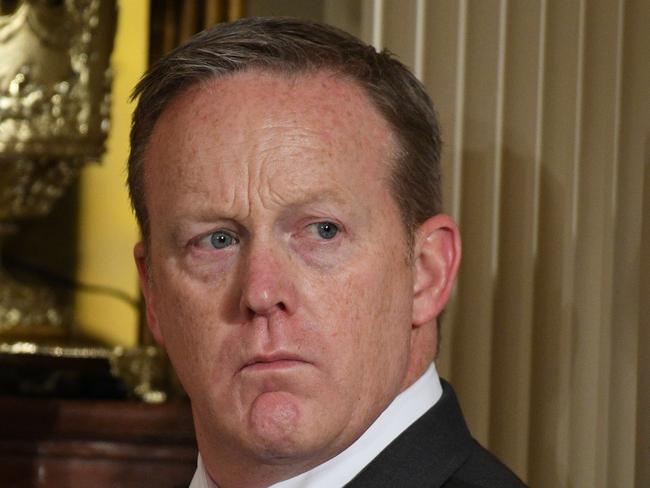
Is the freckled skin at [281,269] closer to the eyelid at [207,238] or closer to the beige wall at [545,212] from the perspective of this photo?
the eyelid at [207,238]

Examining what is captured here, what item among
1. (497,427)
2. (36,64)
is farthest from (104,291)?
(497,427)

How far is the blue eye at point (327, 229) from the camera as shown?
116 cm

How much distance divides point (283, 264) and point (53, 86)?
45.3 inches

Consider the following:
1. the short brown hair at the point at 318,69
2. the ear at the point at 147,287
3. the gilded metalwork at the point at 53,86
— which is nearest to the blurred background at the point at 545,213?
the short brown hair at the point at 318,69

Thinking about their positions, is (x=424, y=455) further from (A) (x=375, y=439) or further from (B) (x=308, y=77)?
(B) (x=308, y=77)

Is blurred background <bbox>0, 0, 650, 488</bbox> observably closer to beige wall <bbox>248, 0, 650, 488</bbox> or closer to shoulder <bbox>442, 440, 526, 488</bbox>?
beige wall <bbox>248, 0, 650, 488</bbox>

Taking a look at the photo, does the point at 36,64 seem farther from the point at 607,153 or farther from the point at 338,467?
the point at 338,467

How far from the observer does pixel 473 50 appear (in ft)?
4.97

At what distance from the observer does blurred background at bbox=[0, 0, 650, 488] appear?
1479 millimetres

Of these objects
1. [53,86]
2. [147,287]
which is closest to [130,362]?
[53,86]

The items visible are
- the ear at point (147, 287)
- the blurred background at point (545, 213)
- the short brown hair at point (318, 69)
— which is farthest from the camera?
the blurred background at point (545, 213)

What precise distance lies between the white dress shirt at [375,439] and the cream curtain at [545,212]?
0.82ft

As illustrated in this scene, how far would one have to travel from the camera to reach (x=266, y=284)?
1113mm

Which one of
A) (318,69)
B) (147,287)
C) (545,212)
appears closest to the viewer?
(318,69)
